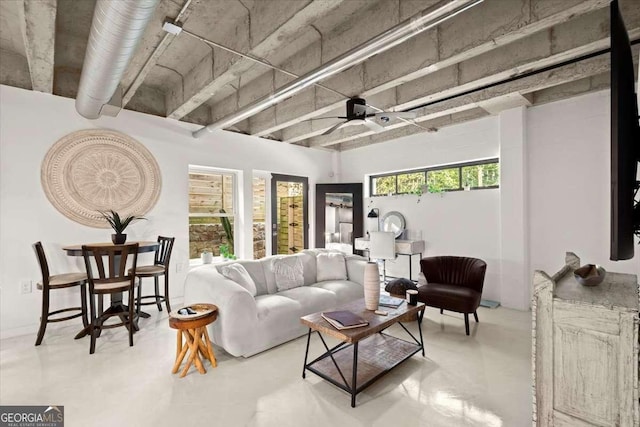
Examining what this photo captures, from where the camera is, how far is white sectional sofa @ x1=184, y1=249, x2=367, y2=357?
2723 mm

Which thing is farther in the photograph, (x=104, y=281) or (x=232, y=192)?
(x=232, y=192)

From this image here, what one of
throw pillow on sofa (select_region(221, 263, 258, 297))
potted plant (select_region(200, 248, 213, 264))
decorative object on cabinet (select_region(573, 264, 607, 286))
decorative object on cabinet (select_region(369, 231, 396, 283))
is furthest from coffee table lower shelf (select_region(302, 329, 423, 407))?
potted plant (select_region(200, 248, 213, 264))

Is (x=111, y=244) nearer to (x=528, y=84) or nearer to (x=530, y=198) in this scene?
(x=528, y=84)

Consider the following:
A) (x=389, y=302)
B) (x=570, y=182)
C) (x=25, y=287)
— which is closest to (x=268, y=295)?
(x=389, y=302)

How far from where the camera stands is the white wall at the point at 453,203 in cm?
450

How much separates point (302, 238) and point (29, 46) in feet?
15.3

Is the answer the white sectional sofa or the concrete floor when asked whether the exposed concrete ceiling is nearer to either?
the white sectional sofa

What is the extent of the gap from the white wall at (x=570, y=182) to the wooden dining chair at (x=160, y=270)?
190 inches

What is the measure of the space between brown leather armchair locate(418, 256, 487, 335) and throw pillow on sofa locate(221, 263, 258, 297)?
1936mm

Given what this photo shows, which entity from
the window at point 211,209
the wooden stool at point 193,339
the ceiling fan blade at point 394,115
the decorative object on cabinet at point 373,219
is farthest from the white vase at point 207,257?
the ceiling fan blade at point 394,115

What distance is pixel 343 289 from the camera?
3.72m

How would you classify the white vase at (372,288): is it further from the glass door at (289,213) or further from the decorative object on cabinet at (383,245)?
the glass door at (289,213)

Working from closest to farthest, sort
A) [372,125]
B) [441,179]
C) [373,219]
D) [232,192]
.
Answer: [372,125], [441,179], [232,192], [373,219]

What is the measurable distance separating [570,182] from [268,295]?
394cm
